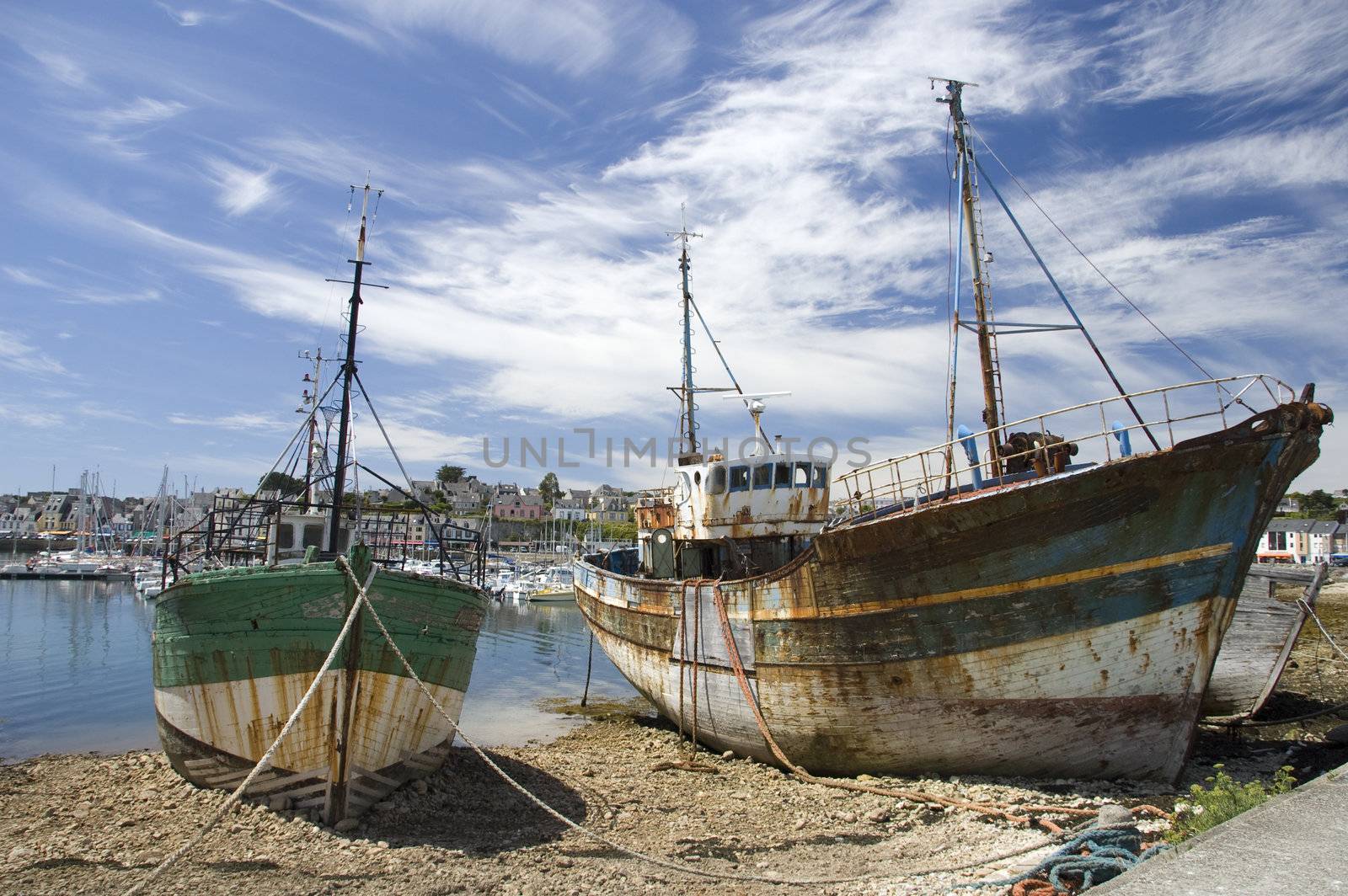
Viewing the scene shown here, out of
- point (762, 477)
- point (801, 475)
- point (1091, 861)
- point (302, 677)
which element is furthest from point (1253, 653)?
point (302, 677)

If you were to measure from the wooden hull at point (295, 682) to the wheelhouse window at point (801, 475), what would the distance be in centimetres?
852

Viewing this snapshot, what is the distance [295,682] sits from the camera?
940cm

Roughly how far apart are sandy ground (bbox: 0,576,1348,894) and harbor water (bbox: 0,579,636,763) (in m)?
4.35

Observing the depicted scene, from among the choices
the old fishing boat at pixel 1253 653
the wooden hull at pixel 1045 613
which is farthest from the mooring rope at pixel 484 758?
the old fishing boat at pixel 1253 653

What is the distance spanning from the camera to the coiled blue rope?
657 cm

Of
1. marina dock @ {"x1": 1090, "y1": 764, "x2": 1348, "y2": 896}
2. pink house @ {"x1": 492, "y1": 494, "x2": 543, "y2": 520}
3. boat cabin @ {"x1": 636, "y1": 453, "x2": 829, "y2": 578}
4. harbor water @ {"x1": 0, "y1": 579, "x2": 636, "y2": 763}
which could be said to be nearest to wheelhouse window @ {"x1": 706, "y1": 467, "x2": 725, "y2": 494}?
boat cabin @ {"x1": 636, "y1": 453, "x2": 829, "y2": 578}

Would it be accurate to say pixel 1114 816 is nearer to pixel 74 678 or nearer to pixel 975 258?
pixel 975 258

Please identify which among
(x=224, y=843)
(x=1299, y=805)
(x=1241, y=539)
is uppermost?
(x=1241, y=539)

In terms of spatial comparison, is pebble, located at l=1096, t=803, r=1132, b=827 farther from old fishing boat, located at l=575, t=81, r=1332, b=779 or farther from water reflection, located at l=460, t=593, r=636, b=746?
water reflection, located at l=460, t=593, r=636, b=746

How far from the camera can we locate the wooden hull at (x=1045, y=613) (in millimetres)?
9844

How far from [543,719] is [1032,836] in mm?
13287

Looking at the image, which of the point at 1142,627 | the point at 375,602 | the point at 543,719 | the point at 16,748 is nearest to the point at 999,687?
the point at 1142,627

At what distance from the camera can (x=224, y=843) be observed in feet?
28.6

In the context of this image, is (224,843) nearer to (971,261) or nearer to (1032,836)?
(1032,836)
